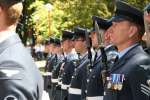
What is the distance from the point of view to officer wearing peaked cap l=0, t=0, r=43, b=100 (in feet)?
9.53

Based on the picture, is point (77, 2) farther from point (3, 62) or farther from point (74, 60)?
point (3, 62)

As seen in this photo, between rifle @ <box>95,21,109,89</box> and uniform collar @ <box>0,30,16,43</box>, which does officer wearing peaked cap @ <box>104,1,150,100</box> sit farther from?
uniform collar @ <box>0,30,16,43</box>

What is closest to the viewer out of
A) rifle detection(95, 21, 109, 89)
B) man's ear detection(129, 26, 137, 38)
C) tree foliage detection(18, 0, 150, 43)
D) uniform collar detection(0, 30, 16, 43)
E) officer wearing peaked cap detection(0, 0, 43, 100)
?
officer wearing peaked cap detection(0, 0, 43, 100)

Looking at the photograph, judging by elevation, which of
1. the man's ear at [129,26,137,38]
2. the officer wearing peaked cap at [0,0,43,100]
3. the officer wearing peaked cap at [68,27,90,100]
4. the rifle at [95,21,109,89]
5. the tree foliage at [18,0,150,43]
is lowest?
the tree foliage at [18,0,150,43]

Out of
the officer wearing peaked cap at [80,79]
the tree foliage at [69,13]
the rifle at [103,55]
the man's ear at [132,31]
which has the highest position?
the man's ear at [132,31]

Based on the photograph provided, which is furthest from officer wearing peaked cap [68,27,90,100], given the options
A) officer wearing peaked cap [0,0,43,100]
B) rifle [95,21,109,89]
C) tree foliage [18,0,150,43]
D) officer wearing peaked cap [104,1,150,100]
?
tree foliage [18,0,150,43]

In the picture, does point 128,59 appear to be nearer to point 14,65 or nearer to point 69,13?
point 14,65

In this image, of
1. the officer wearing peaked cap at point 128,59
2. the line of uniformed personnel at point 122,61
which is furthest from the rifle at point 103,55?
the officer wearing peaked cap at point 128,59

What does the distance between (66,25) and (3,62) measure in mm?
26859

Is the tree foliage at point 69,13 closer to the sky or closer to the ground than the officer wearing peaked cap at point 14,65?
closer to the ground

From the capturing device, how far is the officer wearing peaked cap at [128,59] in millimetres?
4961

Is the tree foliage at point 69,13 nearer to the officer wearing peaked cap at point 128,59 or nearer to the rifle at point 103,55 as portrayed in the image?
the rifle at point 103,55

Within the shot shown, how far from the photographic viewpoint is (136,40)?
5.50 m

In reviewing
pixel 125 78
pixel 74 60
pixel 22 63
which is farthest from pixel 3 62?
pixel 74 60
